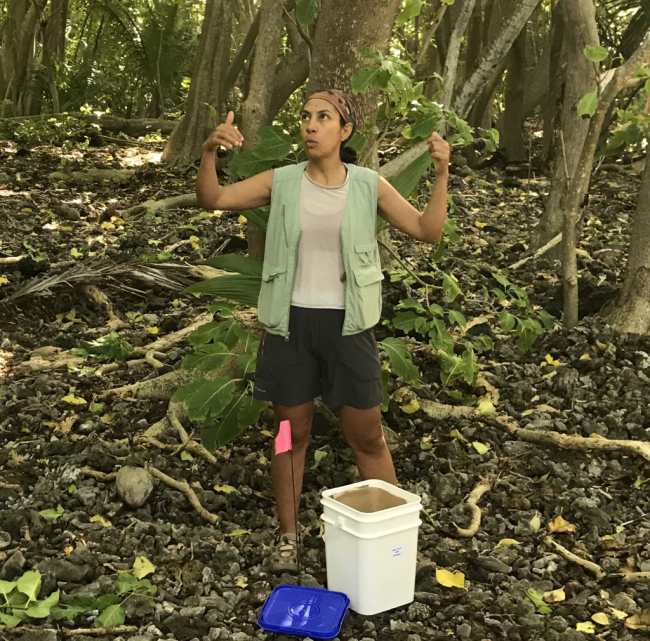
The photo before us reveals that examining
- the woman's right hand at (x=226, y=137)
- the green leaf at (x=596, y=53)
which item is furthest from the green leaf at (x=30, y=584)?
the green leaf at (x=596, y=53)

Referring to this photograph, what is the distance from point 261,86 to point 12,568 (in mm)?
3093

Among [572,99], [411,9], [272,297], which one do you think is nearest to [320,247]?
[272,297]

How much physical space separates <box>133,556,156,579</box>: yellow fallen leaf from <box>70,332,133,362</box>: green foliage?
193 centimetres

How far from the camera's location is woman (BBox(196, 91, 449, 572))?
2740 mm

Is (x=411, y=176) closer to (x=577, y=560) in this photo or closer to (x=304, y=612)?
(x=577, y=560)

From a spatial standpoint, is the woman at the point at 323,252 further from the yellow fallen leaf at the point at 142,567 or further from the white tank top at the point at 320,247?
the yellow fallen leaf at the point at 142,567

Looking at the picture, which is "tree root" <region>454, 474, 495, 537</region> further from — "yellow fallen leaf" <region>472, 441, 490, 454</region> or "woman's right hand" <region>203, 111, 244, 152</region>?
"woman's right hand" <region>203, 111, 244, 152</region>

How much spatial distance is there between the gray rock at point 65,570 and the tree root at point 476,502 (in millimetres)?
1428

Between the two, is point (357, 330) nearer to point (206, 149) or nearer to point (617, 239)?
point (206, 149)

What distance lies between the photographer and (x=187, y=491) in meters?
3.43

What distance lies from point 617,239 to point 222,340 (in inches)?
184

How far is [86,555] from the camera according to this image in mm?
2943

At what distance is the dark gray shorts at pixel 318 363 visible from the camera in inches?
110

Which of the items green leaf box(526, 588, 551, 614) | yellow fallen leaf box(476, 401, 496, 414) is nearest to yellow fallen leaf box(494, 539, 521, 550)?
green leaf box(526, 588, 551, 614)
